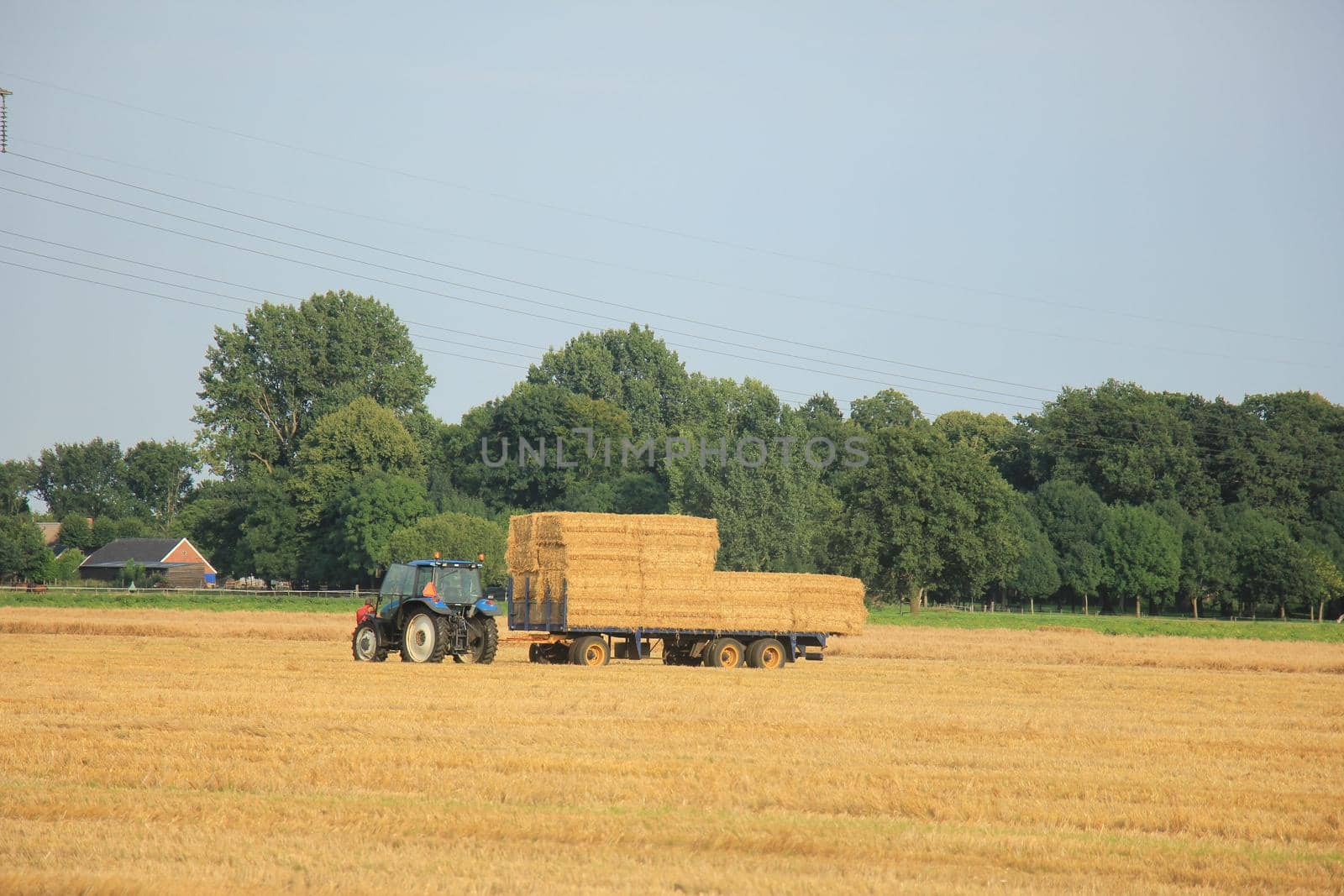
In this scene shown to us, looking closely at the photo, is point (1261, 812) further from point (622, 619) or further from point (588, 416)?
Result: point (588, 416)

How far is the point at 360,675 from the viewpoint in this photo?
73.8 ft

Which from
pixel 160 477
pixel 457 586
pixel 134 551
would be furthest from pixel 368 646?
pixel 160 477

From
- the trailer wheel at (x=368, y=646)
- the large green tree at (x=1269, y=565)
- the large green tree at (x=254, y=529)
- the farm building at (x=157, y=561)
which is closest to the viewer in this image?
the trailer wheel at (x=368, y=646)

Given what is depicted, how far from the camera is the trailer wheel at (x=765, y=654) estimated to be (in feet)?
95.1

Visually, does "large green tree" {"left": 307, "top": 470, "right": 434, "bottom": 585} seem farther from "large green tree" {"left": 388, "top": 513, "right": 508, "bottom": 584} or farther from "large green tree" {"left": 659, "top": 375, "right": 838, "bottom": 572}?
"large green tree" {"left": 659, "top": 375, "right": 838, "bottom": 572}

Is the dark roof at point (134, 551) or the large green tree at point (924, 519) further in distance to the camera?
the dark roof at point (134, 551)

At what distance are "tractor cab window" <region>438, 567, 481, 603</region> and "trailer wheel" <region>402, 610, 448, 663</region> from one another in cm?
55

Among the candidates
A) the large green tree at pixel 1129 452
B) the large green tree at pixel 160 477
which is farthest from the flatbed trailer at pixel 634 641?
the large green tree at pixel 160 477

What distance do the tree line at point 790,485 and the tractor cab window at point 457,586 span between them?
43.6 meters

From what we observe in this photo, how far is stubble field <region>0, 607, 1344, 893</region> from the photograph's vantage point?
343 inches

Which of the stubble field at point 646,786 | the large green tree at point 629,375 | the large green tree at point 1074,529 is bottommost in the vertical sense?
the stubble field at point 646,786

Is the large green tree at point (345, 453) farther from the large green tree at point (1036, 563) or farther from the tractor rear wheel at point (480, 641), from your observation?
the tractor rear wheel at point (480, 641)

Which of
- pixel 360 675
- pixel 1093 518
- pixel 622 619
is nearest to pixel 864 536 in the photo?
pixel 1093 518

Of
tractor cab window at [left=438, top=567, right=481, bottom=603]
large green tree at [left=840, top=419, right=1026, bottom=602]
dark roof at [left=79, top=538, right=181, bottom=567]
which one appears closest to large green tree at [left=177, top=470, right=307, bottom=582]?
dark roof at [left=79, top=538, right=181, bottom=567]
